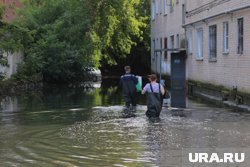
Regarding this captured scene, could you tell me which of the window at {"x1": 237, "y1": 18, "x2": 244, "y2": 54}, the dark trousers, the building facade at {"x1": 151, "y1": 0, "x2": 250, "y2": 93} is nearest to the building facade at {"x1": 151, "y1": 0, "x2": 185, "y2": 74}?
the building facade at {"x1": 151, "y1": 0, "x2": 250, "y2": 93}

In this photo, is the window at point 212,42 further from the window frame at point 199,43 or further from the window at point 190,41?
the window at point 190,41

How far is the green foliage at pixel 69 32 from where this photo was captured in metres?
37.7

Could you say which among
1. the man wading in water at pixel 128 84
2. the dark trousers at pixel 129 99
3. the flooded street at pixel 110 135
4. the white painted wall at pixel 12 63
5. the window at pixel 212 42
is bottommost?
the flooded street at pixel 110 135

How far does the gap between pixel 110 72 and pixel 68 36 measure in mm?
22916

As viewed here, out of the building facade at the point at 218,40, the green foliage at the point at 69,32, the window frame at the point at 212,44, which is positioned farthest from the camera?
the green foliage at the point at 69,32

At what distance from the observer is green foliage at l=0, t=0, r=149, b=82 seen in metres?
37.7

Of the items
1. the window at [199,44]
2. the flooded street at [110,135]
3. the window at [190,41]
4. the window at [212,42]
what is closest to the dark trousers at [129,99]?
the flooded street at [110,135]

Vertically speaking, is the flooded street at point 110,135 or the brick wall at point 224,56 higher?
the brick wall at point 224,56

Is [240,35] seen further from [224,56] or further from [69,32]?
[69,32]

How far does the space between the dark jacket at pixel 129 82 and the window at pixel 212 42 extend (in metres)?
7.67

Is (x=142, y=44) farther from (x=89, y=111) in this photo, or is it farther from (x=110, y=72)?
(x=89, y=111)

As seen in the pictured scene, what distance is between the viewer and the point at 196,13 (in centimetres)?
2984

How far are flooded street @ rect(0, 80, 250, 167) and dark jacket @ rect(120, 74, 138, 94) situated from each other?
72 cm

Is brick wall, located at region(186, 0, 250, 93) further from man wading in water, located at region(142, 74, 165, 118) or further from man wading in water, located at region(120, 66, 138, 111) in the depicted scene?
man wading in water, located at region(142, 74, 165, 118)
